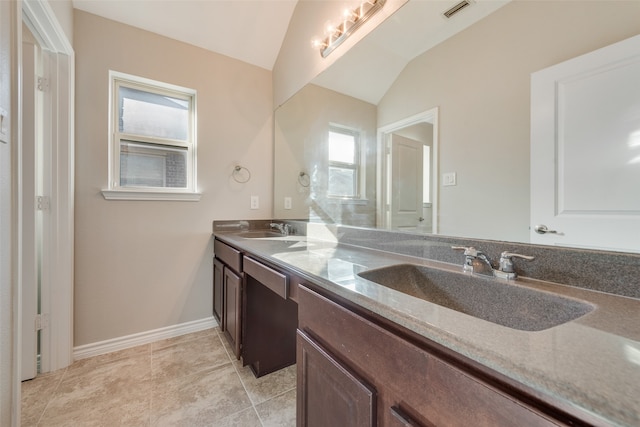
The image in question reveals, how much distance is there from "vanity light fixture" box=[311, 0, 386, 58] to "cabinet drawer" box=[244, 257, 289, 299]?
1512mm

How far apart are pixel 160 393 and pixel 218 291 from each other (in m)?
0.69

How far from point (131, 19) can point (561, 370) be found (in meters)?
2.79

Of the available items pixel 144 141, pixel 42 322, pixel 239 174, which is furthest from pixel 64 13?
pixel 42 322

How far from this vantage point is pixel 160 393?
1.43 meters

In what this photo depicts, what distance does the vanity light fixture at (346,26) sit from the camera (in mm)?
1445

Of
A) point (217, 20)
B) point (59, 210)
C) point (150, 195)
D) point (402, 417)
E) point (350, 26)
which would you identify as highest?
point (217, 20)

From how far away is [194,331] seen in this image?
2.12 metres

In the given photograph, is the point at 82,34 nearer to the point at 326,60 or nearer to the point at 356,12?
the point at 326,60

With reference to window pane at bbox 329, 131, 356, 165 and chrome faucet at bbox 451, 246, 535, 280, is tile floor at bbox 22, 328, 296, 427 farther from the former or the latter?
window pane at bbox 329, 131, 356, 165

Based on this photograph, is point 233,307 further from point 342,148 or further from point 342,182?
point 342,148

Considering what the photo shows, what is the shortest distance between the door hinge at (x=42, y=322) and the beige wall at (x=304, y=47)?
7.54ft

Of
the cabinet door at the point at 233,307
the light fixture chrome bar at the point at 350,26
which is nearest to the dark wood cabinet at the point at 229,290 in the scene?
the cabinet door at the point at 233,307

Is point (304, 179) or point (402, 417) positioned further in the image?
point (304, 179)

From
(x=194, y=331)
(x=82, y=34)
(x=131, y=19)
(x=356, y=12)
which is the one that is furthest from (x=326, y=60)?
(x=194, y=331)
